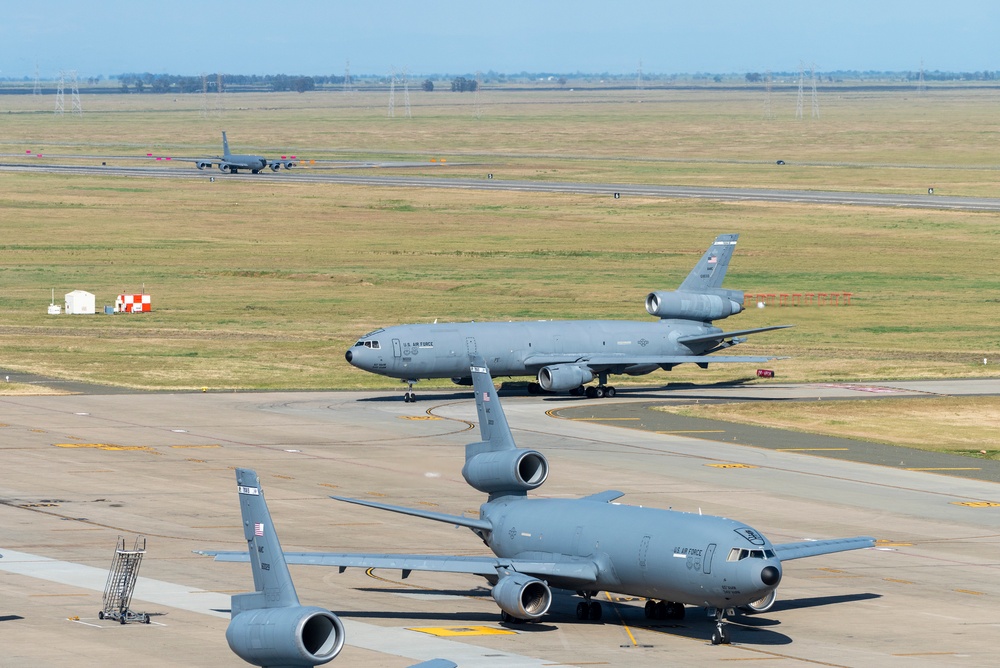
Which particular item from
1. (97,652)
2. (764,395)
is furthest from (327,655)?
(764,395)

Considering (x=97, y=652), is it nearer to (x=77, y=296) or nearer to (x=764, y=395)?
(x=764, y=395)

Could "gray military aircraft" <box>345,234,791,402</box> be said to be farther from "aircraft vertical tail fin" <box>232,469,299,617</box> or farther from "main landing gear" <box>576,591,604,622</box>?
"aircraft vertical tail fin" <box>232,469,299,617</box>

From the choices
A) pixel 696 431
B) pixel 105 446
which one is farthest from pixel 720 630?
pixel 696 431

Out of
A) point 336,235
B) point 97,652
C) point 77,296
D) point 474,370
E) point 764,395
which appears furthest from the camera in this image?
point 336,235

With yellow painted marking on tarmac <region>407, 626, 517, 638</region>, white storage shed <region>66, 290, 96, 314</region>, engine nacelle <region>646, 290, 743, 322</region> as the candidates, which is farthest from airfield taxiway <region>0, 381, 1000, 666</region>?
white storage shed <region>66, 290, 96, 314</region>

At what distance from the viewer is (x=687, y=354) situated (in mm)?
95625

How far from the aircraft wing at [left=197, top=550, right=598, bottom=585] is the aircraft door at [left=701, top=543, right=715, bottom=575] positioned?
370cm

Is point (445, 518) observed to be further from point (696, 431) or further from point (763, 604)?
point (696, 431)

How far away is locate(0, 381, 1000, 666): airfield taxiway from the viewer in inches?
1626

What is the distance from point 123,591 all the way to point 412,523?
17.0m

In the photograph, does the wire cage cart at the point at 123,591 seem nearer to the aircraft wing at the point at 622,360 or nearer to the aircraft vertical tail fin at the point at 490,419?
the aircraft vertical tail fin at the point at 490,419

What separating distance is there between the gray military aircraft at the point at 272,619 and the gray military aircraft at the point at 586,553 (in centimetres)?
1093

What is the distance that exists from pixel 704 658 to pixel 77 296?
91.1 meters

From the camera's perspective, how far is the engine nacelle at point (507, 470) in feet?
152
